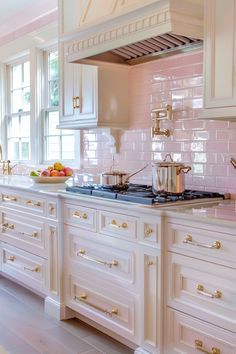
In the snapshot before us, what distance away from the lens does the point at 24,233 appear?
136 inches

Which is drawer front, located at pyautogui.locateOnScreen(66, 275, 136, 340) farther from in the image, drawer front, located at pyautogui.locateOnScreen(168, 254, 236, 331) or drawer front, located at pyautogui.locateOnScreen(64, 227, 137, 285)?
drawer front, located at pyautogui.locateOnScreen(168, 254, 236, 331)

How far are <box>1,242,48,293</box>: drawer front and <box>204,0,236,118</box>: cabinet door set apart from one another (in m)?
1.77

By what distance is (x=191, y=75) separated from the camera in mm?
2744

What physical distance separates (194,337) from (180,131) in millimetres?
1330

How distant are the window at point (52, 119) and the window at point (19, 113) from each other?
41 cm

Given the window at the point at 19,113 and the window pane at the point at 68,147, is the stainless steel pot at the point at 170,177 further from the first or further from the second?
the window at the point at 19,113

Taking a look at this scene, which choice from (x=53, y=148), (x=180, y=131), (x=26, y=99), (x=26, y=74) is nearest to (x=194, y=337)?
(x=180, y=131)

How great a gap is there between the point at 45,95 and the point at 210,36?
2757 millimetres

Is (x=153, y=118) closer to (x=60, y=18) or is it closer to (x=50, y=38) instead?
(x=60, y=18)

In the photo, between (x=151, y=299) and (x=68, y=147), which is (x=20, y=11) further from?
(x=151, y=299)

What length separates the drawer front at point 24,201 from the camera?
127 inches

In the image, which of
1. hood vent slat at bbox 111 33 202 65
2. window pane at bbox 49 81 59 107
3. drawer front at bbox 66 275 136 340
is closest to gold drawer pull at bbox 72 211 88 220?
drawer front at bbox 66 275 136 340

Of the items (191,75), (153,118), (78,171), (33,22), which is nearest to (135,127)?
(153,118)

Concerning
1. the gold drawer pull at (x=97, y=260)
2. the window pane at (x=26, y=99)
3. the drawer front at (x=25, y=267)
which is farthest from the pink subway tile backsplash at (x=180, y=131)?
the window pane at (x=26, y=99)
